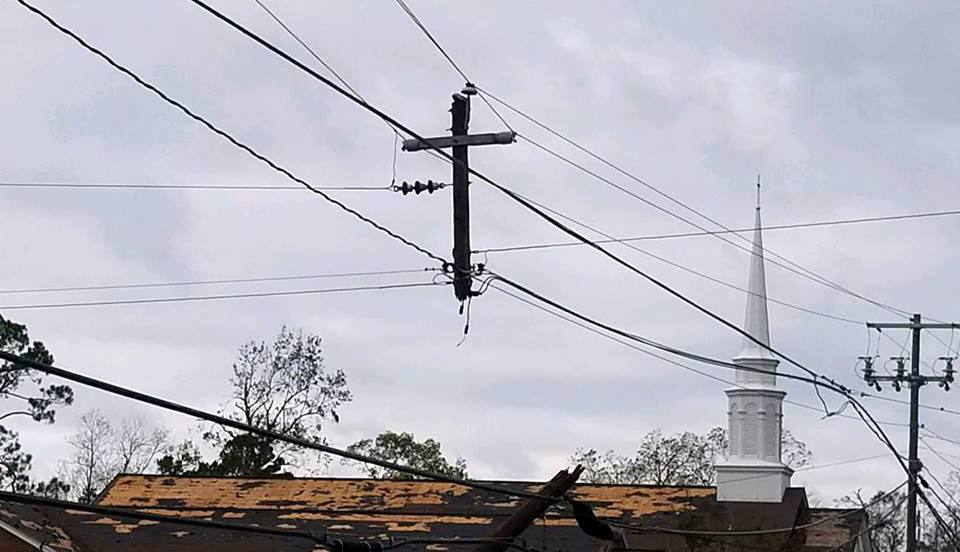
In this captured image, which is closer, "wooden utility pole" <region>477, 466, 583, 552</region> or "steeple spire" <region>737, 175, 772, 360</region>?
"wooden utility pole" <region>477, 466, 583, 552</region>

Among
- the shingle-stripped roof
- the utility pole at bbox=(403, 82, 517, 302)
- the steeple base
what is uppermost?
the utility pole at bbox=(403, 82, 517, 302)

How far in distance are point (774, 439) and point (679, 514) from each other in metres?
5.68

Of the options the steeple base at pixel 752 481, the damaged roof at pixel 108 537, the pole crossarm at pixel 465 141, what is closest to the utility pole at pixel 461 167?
the pole crossarm at pixel 465 141

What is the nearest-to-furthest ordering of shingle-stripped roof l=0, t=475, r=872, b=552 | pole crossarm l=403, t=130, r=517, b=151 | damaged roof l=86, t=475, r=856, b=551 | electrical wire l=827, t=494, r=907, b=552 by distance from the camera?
pole crossarm l=403, t=130, r=517, b=151, shingle-stripped roof l=0, t=475, r=872, b=552, damaged roof l=86, t=475, r=856, b=551, electrical wire l=827, t=494, r=907, b=552

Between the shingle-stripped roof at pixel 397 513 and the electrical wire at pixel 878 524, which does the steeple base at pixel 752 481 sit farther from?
the electrical wire at pixel 878 524

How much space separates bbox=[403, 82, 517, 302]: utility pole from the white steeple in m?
21.4

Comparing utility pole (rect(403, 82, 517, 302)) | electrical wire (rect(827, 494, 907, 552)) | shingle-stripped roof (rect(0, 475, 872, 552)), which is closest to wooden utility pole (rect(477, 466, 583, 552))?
utility pole (rect(403, 82, 517, 302))

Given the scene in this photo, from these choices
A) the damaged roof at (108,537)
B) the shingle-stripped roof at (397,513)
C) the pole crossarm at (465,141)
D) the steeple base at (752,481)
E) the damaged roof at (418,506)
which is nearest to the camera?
the pole crossarm at (465,141)

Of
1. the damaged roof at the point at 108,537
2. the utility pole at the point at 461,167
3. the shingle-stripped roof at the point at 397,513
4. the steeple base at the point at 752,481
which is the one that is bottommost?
the damaged roof at the point at 108,537

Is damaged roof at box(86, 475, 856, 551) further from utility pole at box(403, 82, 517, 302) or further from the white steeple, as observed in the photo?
utility pole at box(403, 82, 517, 302)

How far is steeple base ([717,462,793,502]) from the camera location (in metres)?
38.6

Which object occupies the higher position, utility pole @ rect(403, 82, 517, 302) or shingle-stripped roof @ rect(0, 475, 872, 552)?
utility pole @ rect(403, 82, 517, 302)

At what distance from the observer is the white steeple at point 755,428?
127 ft

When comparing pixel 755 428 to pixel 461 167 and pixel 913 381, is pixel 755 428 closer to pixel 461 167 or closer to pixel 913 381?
pixel 913 381
